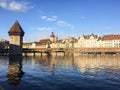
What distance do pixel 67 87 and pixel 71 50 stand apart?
68.4 m

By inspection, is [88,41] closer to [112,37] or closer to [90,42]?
[90,42]

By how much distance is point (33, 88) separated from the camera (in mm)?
16562

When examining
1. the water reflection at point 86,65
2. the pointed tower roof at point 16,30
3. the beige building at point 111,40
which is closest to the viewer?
the water reflection at point 86,65

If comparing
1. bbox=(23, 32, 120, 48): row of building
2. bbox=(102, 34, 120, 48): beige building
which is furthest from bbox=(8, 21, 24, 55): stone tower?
bbox=(102, 34, 120, 48): beige building

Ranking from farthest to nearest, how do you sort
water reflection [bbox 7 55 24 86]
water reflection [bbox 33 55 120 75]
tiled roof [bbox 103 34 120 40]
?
tiled roof [bbox 103 34 120 40], water reflection [bbox 33 55 120 75], water reflection [bbox 7 55 24 86]

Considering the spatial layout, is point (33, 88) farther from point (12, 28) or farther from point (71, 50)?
point (71, 50)

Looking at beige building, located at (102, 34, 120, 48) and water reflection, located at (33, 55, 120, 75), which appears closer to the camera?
water reflection, located at (33, 55, 120, 75)

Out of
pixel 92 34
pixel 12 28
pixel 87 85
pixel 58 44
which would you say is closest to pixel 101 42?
pixel 92 34

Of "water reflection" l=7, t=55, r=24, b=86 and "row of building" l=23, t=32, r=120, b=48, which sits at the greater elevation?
"row of building" l=23, t=32, r=120, b=48

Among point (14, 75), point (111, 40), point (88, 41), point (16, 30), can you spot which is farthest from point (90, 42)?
point (14, 75)

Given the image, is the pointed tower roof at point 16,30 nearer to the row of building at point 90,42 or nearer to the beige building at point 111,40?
the row of building at point 90,42

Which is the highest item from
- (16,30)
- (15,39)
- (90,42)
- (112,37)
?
(112,37)

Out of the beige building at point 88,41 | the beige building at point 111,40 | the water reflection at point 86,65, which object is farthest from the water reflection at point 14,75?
the beige building at point 88,41

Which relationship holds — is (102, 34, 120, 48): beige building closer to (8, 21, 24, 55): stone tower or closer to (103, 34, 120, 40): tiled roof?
(103, 34, 120, 40): tiled roof
